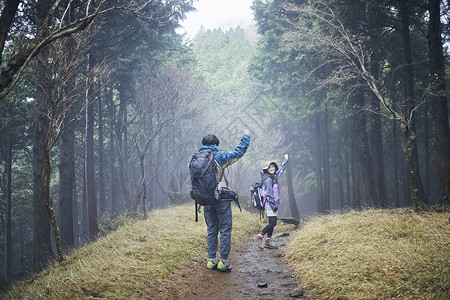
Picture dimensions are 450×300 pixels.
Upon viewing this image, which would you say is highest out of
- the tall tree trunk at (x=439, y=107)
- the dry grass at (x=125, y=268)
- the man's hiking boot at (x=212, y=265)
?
the tall tree trunk at (x=439, y=107)

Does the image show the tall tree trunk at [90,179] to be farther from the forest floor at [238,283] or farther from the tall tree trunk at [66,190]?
the forest floor at [238,283]

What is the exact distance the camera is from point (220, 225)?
5500 mm

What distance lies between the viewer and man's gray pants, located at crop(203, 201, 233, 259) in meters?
5.43

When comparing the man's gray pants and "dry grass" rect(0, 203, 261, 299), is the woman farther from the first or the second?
the man's gray pants

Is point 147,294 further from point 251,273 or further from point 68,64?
point 68,64

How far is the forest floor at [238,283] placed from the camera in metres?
4.45

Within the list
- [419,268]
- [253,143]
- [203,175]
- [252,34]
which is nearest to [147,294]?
[203,175]

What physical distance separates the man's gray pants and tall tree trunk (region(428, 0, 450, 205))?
23.6 ft

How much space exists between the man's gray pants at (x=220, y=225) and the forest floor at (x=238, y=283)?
44 centimetres

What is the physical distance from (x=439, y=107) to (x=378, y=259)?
24.0 ft

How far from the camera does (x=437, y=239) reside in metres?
4.96

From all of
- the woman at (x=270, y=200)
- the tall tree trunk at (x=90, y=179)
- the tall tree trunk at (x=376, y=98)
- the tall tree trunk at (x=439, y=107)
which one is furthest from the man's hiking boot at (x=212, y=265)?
the tall tree trunk at (x=90, y=179)


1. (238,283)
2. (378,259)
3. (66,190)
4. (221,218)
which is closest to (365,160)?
(378,259)

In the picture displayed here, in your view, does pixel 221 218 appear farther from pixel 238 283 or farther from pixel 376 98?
pixel 376 98
